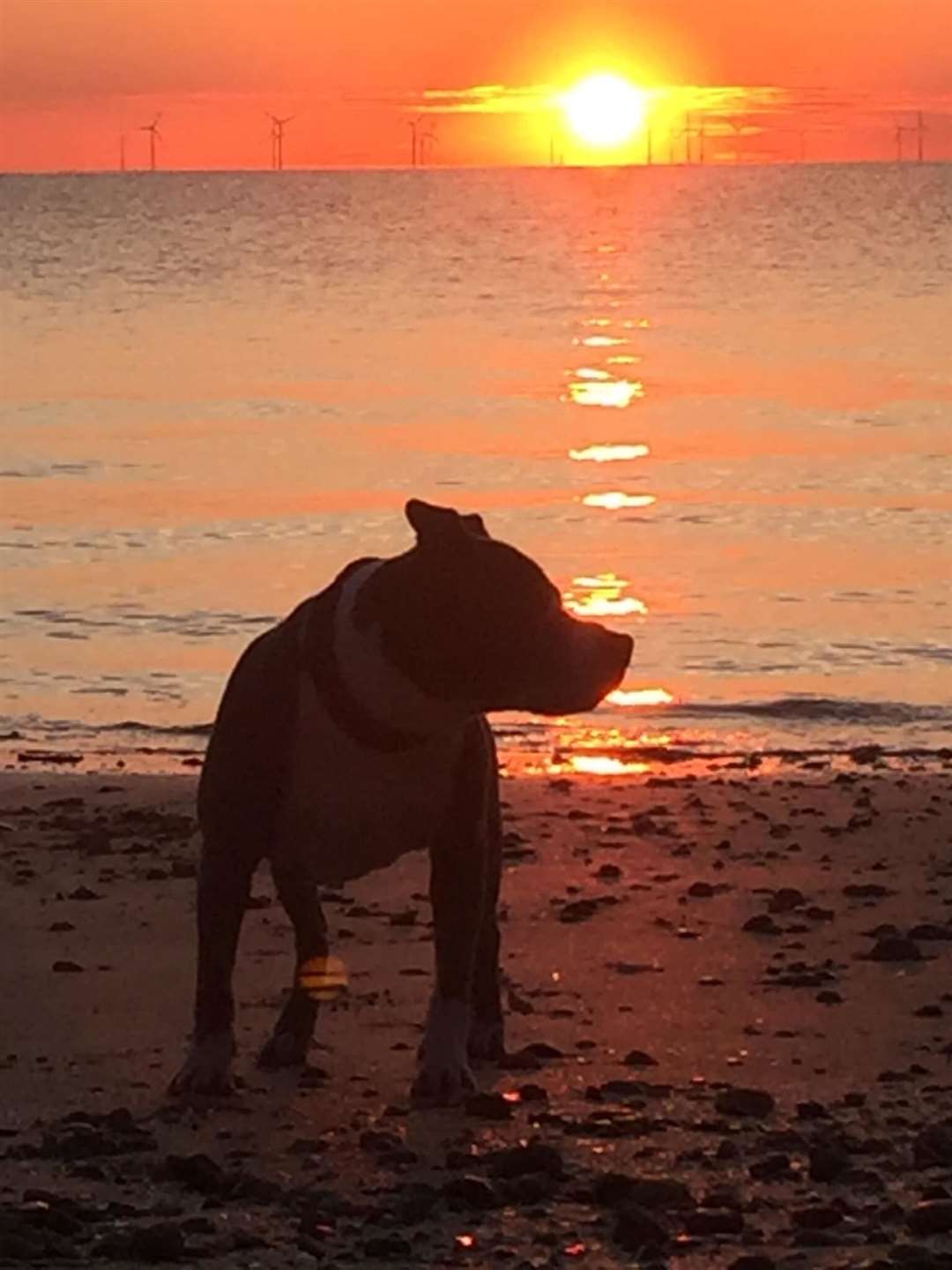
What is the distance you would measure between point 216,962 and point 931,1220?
1.77m

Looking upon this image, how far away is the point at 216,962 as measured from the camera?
628 cm

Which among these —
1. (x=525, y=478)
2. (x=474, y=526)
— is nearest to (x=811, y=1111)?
(x=474, y=526)

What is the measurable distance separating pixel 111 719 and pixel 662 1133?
8.43 metres

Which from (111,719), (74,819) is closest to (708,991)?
(74,819)

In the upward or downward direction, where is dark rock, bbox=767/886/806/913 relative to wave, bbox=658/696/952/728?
downward

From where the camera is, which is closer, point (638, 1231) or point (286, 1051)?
point (638, 1231)

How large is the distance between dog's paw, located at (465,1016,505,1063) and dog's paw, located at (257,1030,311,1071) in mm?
366

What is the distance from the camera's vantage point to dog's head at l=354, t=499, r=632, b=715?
5.95m

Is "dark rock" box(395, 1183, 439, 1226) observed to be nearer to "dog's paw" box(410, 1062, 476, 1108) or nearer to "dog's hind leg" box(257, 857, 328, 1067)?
"dog's paw" box(410, 1062, 476, 1108)

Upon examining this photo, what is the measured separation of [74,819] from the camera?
34.0 feet

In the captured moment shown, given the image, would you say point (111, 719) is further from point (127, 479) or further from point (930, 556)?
point (127, 479)

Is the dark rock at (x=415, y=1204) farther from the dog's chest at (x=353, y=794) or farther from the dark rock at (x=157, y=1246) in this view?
the dog's chest at (x=353, y=794)

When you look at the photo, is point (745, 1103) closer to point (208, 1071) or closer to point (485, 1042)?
point (485, 1042)

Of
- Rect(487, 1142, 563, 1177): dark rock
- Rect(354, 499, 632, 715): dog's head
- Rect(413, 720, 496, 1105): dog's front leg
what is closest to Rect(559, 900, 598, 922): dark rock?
Rect(413, 720, 496, 1105): dog's front leg
